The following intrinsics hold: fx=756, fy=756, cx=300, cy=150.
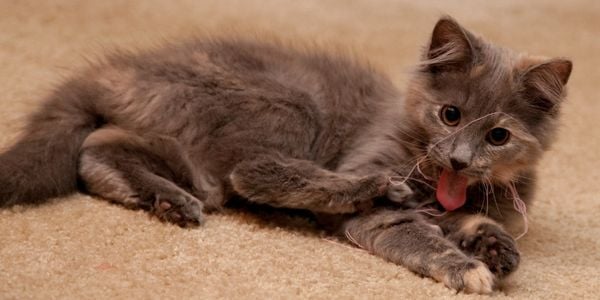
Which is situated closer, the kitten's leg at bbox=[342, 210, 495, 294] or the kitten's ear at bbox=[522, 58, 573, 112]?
the kitten's leg at bbox=[342, 210, 495, 294]

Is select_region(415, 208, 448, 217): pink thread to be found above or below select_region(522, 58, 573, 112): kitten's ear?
below

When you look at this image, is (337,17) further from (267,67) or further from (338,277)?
(338,277)

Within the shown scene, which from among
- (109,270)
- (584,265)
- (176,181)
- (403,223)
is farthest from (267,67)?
(584,265)

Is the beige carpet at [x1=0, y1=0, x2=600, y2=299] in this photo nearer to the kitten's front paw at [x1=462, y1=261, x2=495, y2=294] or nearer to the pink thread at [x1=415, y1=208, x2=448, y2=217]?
the kitten's front paw at [x1=462, y1=261, x2=495, y2=294]

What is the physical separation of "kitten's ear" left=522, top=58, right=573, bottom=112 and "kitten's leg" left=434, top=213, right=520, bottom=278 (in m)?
0.35

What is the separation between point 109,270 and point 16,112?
4.35 feet

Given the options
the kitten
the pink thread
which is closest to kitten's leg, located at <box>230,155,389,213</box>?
the kitten

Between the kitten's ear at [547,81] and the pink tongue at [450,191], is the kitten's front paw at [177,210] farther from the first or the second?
the kitten's ear at [547,81]

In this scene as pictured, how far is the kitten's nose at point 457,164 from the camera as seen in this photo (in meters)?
1.89

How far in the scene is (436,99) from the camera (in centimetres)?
203

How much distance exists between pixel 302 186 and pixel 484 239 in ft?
1.64

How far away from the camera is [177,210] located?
6.55 feet

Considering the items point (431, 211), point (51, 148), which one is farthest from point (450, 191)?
point (51, 148)

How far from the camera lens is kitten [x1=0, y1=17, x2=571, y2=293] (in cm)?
194
